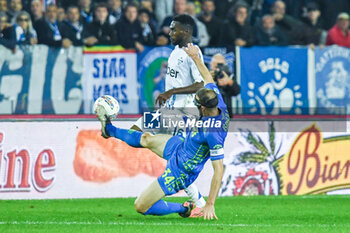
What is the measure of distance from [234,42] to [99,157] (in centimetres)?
445

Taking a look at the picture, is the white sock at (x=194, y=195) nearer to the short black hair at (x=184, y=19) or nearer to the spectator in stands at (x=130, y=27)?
the short black hair at (x=184, y=19)

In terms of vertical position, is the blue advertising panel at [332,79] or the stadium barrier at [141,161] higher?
the blue advertising panel at [332,79]

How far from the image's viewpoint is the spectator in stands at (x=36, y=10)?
656 inches

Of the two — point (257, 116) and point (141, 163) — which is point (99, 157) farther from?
point (257, 116)

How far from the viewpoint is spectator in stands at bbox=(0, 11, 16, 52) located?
49.2 feet

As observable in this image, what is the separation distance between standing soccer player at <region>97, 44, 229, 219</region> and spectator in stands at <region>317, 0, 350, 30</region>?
943cm

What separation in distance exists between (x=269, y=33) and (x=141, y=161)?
5315 mm

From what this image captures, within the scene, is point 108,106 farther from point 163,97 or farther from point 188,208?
point 188,208

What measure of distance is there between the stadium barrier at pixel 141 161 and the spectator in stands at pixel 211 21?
9.92ft

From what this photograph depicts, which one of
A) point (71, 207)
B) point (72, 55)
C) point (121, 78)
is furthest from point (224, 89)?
point (71, 207)

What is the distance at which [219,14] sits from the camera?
18.5 meters

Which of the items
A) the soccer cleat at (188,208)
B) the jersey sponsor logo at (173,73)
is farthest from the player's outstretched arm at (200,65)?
the soccer cleat at (188,208)

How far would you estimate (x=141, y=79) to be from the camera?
1538cm

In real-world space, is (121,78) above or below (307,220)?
above
